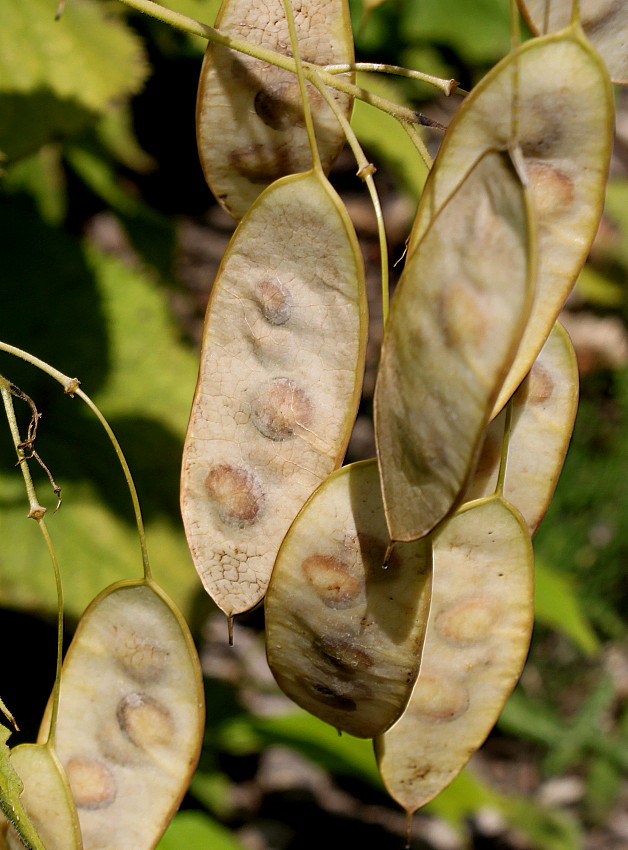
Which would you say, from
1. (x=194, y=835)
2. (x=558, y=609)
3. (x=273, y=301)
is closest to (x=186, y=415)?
(x=194, y=835)

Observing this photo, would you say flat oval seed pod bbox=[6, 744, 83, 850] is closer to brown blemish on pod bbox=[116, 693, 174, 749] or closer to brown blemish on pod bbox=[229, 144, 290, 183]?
brown blemish on pod bbox=[116, 693, 174, 749]

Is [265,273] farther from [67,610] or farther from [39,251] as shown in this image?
[39,251]

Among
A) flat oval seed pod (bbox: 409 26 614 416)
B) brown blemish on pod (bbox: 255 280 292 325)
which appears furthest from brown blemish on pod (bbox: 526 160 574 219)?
brown blemish on pod (bbox: 255 280 292 325)

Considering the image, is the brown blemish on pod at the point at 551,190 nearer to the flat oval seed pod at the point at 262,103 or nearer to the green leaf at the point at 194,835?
the flat oval seed pod at the point at 262,103

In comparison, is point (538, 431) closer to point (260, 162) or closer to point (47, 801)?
point (260, 162)

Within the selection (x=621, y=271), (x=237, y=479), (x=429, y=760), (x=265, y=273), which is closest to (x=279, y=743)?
(x=429, y=760)

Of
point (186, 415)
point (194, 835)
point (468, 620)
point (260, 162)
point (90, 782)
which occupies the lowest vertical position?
point (194, 835)

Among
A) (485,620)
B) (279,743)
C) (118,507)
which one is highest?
(485,620)
